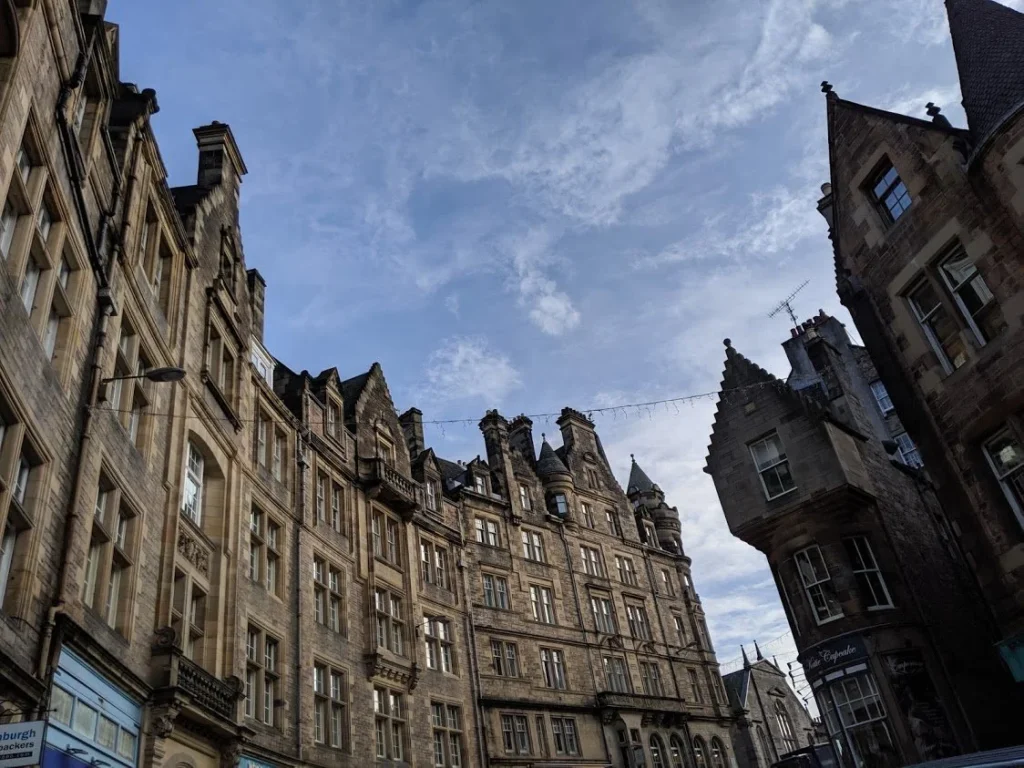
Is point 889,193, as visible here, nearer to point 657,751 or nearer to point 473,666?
point 473,666

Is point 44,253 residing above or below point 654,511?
below

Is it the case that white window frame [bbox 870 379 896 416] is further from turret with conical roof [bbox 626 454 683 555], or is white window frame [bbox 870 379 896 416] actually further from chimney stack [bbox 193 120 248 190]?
chimney stack [bbox 193 120 248 190]

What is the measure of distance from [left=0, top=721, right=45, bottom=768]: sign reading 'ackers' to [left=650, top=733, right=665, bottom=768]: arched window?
31.7 meters

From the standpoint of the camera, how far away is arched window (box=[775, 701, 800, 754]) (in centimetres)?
5815

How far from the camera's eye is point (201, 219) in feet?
74.8

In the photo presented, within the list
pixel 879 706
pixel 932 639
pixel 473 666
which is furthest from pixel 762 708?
pixel 879 706

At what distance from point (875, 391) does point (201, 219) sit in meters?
37.0

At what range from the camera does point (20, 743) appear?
26.6 ft

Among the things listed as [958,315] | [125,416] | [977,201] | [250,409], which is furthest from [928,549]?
[125,416]

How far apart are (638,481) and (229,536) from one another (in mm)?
36389

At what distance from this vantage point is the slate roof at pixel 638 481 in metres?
A: 52.0

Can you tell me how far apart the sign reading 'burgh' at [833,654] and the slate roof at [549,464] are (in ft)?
70.0

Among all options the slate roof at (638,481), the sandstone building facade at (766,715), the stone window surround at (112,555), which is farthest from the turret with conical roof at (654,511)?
the stone window surround at (112,555)

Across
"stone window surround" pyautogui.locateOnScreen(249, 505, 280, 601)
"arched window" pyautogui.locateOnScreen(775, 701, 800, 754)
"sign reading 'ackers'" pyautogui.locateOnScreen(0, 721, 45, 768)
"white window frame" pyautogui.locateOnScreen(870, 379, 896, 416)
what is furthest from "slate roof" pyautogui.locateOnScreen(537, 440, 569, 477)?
"sign reading 'ackers'" pyautogui.locateOnScreen(0, 721, 45, 768)
